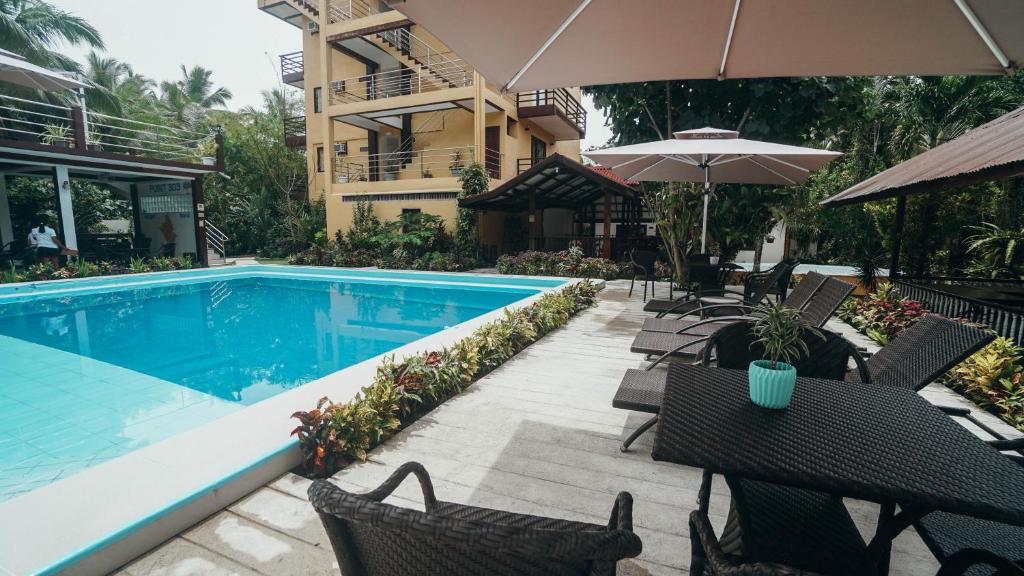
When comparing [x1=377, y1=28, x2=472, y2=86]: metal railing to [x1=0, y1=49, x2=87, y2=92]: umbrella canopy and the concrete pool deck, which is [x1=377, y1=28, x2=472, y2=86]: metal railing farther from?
the concrete pool deck

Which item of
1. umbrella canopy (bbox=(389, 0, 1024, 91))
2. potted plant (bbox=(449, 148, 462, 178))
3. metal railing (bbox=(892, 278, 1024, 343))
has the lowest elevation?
metal railing (bbox=(892, 278, 1024, 343))

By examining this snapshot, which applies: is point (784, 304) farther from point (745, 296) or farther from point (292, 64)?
point (292, 64)

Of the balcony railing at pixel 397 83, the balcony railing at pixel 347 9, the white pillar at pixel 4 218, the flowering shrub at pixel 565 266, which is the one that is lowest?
the flowering shrub at pixel 565 266

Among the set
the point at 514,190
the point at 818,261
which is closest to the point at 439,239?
the point at 514,190

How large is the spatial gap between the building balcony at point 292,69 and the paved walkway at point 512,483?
70.1 ft

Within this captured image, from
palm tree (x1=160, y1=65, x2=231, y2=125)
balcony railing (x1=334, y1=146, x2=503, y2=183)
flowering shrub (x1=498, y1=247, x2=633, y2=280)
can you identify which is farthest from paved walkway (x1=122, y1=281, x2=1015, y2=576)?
palm tree (x1=160, y1=65, x2=231, y2=125)

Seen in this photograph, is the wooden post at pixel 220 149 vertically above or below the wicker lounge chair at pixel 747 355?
above

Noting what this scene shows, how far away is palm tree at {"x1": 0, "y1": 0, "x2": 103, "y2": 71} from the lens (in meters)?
16.8

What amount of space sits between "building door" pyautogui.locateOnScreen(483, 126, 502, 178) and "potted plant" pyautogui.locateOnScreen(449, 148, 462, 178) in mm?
957

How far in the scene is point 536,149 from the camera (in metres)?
19.6

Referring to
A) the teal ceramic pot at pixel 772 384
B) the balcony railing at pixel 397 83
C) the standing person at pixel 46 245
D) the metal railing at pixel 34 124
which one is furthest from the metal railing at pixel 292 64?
the teal ceramic pot at pixel 772 384

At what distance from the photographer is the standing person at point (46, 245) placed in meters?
12.0

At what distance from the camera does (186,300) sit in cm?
1056

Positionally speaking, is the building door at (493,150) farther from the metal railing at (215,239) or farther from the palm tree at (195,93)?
the palm tree at (195,93)
